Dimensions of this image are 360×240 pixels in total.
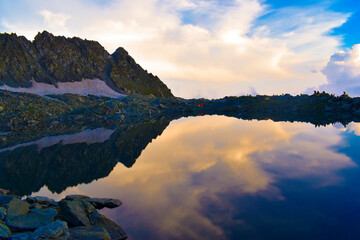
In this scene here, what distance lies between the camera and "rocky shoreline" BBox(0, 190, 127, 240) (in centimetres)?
711

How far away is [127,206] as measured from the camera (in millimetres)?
9812

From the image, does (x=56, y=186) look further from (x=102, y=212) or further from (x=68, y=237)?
(x=68, y=237)

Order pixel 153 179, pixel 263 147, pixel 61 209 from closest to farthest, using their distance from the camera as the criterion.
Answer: pixel 61 209 → pixel 153 179 → pixel 263 147

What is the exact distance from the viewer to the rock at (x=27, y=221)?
7.73 m

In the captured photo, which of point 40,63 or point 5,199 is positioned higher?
point 40,63

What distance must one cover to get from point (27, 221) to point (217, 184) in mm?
8183

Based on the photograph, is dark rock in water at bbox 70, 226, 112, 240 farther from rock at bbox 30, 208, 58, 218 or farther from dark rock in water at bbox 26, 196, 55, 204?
dark rock in water at bbox 26, 196, 55, 204

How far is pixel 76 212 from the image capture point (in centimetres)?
859

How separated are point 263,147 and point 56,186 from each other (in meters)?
16.3

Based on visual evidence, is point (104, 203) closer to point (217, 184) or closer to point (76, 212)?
point (76, 212)

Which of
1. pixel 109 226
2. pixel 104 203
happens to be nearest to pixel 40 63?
pixel 104 203

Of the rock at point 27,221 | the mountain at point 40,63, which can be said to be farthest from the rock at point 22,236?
the mountain at point 40,63

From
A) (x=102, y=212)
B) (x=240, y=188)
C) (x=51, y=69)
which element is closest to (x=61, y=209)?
(x=102, y=212)

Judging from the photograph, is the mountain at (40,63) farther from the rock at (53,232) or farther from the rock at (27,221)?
the rock at (53,232)
